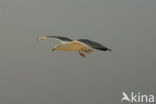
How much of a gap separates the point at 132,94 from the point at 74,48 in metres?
0.88

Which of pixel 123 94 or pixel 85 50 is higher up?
pixel 85 50

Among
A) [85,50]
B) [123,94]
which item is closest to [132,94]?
[123,94]

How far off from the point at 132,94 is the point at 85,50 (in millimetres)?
838

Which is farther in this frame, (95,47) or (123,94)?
(123,94)

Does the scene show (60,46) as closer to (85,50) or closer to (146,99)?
(85,50)

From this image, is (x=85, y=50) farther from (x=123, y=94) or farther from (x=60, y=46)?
(x=123, y=94)

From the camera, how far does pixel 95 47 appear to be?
0.47m

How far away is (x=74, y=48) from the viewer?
1.69ft

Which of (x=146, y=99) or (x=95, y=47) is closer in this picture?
(x=95, y=47)

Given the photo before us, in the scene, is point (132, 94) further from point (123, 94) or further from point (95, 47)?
point (95, 47)

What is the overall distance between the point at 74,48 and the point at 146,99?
893mm

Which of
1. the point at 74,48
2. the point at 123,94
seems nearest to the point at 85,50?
the point at 74,48

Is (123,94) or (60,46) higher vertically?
(60,46)

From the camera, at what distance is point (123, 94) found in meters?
1.34
